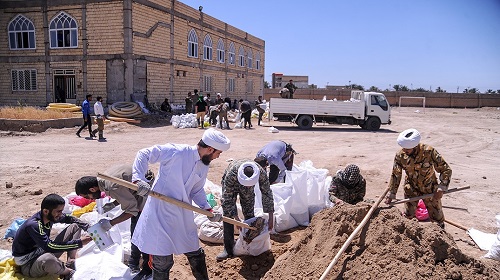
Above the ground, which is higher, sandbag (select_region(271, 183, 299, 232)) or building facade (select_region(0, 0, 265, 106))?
building facade (select_region(0, 0, 265, 106))

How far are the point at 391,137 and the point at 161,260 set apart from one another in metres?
13.5

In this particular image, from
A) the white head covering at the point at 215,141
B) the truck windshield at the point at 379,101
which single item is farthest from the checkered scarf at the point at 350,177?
the truck windshield at the point at 379,101

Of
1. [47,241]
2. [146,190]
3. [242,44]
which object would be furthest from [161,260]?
[242,44]

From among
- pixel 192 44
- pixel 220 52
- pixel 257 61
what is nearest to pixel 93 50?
pixel 192 44

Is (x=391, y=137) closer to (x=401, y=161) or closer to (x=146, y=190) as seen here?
(x=401, y=161)

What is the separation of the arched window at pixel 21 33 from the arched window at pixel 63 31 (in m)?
1.22

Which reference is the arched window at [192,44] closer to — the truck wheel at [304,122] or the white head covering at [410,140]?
the truck wheel at [304,122]

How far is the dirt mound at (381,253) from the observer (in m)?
2.81

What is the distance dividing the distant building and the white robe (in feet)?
142

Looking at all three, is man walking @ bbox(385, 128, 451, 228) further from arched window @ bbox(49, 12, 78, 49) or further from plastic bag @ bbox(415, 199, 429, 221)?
arched window @ bbox(49, 12, 78, 49)

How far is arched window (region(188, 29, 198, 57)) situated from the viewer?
22953 millimetres

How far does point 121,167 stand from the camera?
3.69 meters

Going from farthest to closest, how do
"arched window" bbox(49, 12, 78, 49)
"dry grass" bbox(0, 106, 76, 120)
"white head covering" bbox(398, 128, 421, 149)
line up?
1. "arched window" bbox(49, 12, 78, 49)
2. "dry grass" bbox(0, 106, 76, 120)
3. "white head covering" bbox(398, 128, 421, 149)

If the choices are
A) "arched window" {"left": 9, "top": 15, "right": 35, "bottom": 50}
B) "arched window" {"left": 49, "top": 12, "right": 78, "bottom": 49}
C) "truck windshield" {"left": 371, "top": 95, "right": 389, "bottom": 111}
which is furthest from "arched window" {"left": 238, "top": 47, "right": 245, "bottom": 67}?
"truck windshield" {"left": 371, "top": 95, "right": 389, "bottom": 111}
